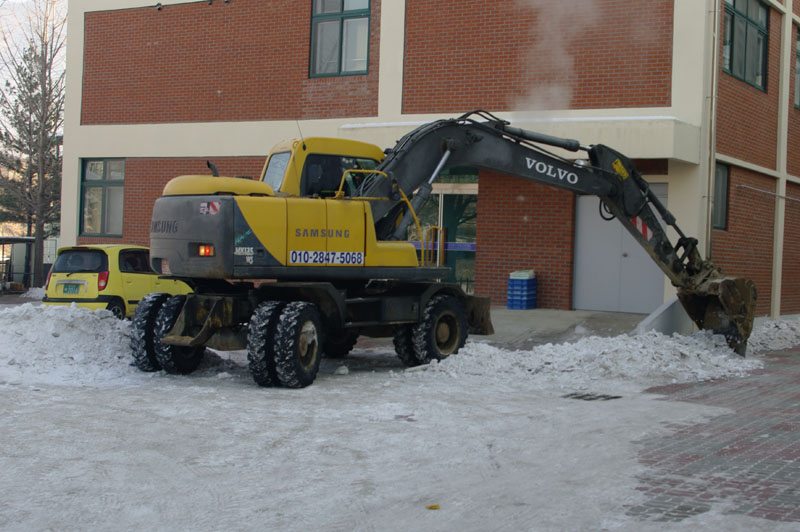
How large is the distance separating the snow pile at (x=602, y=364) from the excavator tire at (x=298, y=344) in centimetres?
186

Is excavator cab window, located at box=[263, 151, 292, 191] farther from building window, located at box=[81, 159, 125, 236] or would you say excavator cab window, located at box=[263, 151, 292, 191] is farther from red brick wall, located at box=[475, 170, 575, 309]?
building window, located at box=[81, 159, 125, 236]

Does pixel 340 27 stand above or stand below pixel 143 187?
above

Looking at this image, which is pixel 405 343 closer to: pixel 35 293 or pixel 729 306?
pixel 729 306

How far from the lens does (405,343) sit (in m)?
12.6

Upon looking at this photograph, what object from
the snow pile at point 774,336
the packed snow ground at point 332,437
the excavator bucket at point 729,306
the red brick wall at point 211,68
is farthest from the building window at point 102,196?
the snow pile at point 774,336

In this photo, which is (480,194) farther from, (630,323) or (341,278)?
(341,278)

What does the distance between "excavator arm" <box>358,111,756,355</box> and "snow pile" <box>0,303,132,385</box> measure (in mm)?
3788

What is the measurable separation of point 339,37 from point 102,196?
7.60m

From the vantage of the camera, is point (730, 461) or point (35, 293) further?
point (35, 293)

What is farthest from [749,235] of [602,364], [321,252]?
[321,252]

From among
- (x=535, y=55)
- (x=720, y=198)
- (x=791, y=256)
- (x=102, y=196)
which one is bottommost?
(x=791, y=256)

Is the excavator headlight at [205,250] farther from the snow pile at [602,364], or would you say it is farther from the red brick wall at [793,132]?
the red brick wall at [793,132]

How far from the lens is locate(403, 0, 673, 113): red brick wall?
17.3 metres

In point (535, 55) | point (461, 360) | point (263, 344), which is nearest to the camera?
point (263, 344)
